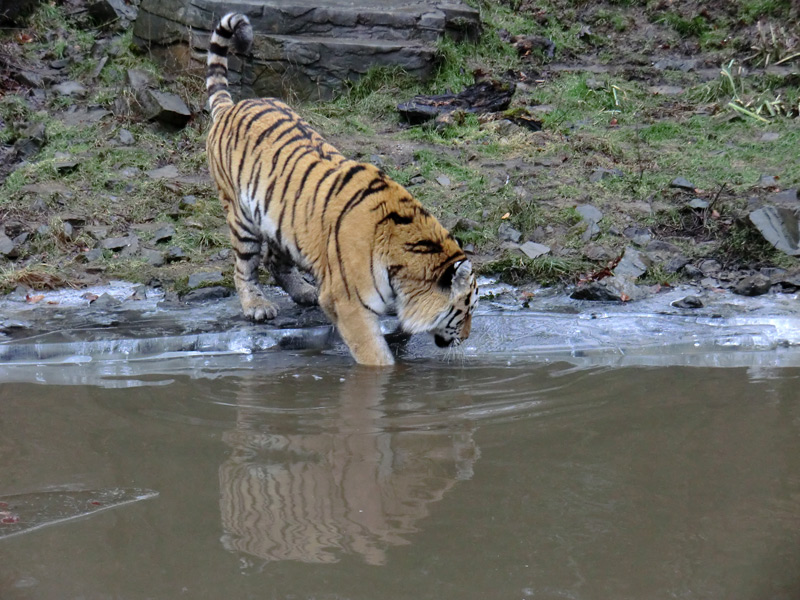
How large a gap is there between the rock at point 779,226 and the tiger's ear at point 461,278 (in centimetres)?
246

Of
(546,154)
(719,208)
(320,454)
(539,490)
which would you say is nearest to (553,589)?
(539,490)

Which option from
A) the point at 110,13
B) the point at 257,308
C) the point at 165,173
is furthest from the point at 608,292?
the point at 110,13

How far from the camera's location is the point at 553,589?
2.50 metres

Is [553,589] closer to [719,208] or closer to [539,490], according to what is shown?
[539,490]

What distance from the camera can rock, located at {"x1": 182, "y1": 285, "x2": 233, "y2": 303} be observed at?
5879 mm

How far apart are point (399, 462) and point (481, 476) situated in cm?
35

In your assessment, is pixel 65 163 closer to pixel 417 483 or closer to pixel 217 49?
pixel 217 49

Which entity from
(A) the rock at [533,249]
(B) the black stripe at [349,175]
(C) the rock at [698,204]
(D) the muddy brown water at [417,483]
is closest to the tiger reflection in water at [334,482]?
(D) the muddy brown water at [417,483]

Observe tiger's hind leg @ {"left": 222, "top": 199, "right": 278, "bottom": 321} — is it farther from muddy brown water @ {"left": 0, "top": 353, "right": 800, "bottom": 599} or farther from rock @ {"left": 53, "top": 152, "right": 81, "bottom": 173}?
rock @ {"left": 53, "top": 152, "right": 81, "bottom": 173}

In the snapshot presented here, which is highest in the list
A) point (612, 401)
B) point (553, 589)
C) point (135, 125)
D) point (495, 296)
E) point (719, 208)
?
point (135, 125)

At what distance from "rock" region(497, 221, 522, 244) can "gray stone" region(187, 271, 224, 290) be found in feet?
6.48

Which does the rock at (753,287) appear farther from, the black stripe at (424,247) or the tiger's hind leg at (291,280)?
the tiger's hind leg at (291,280)

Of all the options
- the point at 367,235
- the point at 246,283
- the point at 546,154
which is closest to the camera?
the point at 367,235

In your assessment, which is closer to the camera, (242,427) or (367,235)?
(242,427)
